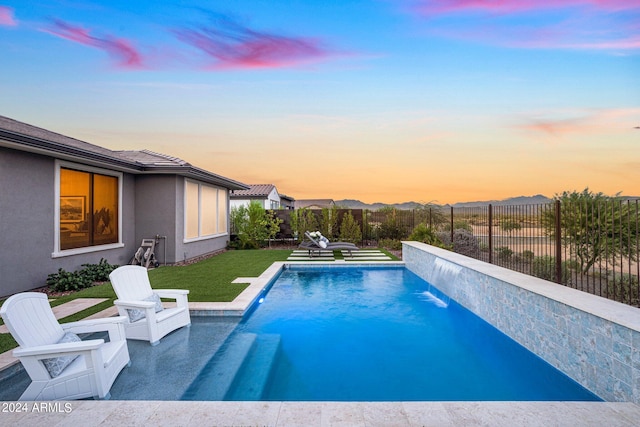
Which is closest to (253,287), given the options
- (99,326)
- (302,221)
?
(99,326)

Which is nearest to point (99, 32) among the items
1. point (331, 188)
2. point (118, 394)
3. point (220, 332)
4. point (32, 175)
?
point (32, 175)

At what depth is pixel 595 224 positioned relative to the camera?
216 inches

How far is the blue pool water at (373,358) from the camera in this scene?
3.72 m

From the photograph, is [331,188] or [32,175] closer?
[32,175]

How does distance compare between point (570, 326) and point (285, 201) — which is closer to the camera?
point (570, 326)

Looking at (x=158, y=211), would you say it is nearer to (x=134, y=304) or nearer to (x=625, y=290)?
(x=134, y=304)

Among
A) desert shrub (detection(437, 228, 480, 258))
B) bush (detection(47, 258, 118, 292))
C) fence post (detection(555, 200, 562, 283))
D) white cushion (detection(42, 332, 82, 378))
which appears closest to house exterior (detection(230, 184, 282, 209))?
desert shrub (detection(437, 228, 480, 258))

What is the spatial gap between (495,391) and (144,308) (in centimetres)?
457

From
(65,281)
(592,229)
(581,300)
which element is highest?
(592,229)

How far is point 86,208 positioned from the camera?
9086mm

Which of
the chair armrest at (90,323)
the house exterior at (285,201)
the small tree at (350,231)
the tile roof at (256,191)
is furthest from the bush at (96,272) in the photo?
the house exterior at (285,201)

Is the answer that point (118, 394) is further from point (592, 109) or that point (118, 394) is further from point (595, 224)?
point (592, 109)

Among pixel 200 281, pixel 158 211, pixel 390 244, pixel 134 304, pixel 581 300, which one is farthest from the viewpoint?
pixel 390 244

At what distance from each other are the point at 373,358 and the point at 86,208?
866 cm
